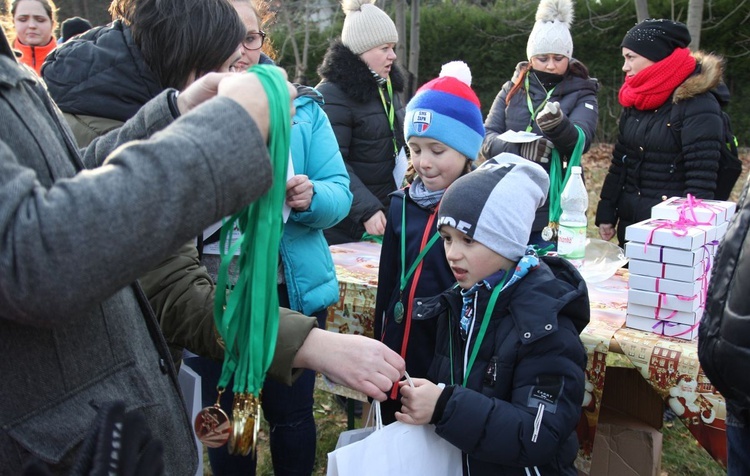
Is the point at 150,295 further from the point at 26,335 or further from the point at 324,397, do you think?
the point at 324,397

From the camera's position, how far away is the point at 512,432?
1.71 meters

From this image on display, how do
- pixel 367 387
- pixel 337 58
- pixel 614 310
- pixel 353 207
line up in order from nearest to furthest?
pixel 367 387, pixel 614 310, pixel 353 207, pixel 337 58

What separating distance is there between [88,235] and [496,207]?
133cm

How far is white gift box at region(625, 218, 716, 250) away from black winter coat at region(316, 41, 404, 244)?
5.46 ft

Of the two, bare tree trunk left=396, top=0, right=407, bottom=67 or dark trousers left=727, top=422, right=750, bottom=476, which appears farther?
bare tree trunk left=396, top=0, right=407, bottom=67

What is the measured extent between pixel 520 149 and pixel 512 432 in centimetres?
268

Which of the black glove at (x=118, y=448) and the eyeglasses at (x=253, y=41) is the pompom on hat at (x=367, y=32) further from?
the black glove at (x=118, y=448)

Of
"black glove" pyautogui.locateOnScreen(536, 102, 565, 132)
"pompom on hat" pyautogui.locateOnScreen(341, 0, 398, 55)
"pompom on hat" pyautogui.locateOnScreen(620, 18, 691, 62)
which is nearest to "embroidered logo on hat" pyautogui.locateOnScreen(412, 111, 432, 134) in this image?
"black glove" pyautogui.locateOnScreen(536, 102, 565, 132)

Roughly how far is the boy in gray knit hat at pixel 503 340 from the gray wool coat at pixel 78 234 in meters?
0.90

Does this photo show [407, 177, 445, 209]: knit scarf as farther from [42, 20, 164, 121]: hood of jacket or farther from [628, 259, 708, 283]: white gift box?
[42, 20, 164, 121]: hood of jacket

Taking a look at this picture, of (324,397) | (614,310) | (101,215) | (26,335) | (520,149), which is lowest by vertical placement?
(324,397)

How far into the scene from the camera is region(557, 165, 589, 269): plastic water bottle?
294cm

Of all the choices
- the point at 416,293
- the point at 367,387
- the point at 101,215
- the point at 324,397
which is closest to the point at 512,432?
the point at 367,387

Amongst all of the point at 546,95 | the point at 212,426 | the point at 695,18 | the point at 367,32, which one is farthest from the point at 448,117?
the point at 695,18
